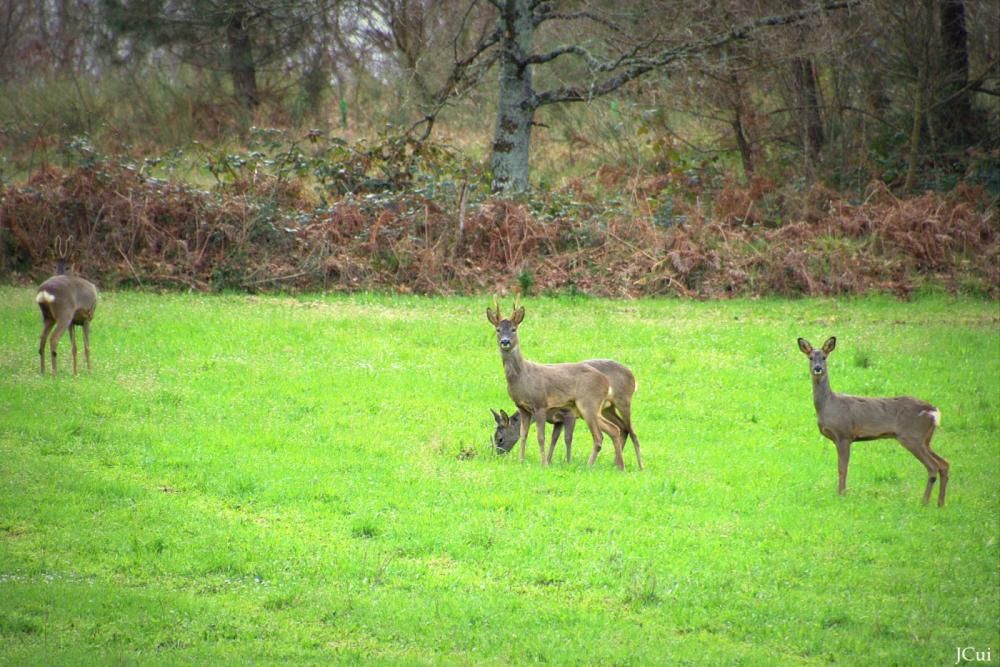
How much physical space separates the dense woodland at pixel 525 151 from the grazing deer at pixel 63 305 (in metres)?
6.34

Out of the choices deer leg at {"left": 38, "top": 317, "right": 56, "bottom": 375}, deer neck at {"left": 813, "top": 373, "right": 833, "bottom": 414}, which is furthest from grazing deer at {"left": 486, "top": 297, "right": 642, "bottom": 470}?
deer leg at {"left": 38, "top": 317, "right": 56, "bottom": 375}

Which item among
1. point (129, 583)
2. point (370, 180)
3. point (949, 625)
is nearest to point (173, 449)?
point (129, 583)

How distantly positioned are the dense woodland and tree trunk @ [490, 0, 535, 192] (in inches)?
2.3

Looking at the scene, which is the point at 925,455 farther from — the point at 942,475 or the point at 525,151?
the point at 525,151

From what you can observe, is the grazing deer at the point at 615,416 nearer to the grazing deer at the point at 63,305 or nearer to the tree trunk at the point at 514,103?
the grazing deer at the point at 63,305

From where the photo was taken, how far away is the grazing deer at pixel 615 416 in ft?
40.2

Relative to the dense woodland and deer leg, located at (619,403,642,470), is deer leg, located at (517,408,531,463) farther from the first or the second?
the dense woodland

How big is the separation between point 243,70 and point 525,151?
9.49 meters

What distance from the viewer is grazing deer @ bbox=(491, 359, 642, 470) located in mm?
12242

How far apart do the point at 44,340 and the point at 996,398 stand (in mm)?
11149

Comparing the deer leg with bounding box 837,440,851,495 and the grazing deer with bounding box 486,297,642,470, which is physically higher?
the grazing deer with bounding box 486,297,642,470

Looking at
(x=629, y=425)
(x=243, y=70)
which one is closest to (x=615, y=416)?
(x=629, y=425)

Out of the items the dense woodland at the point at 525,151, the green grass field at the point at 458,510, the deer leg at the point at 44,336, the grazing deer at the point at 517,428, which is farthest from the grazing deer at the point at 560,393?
the dense woodland at the point at 525,151

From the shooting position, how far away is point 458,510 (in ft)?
34.3
